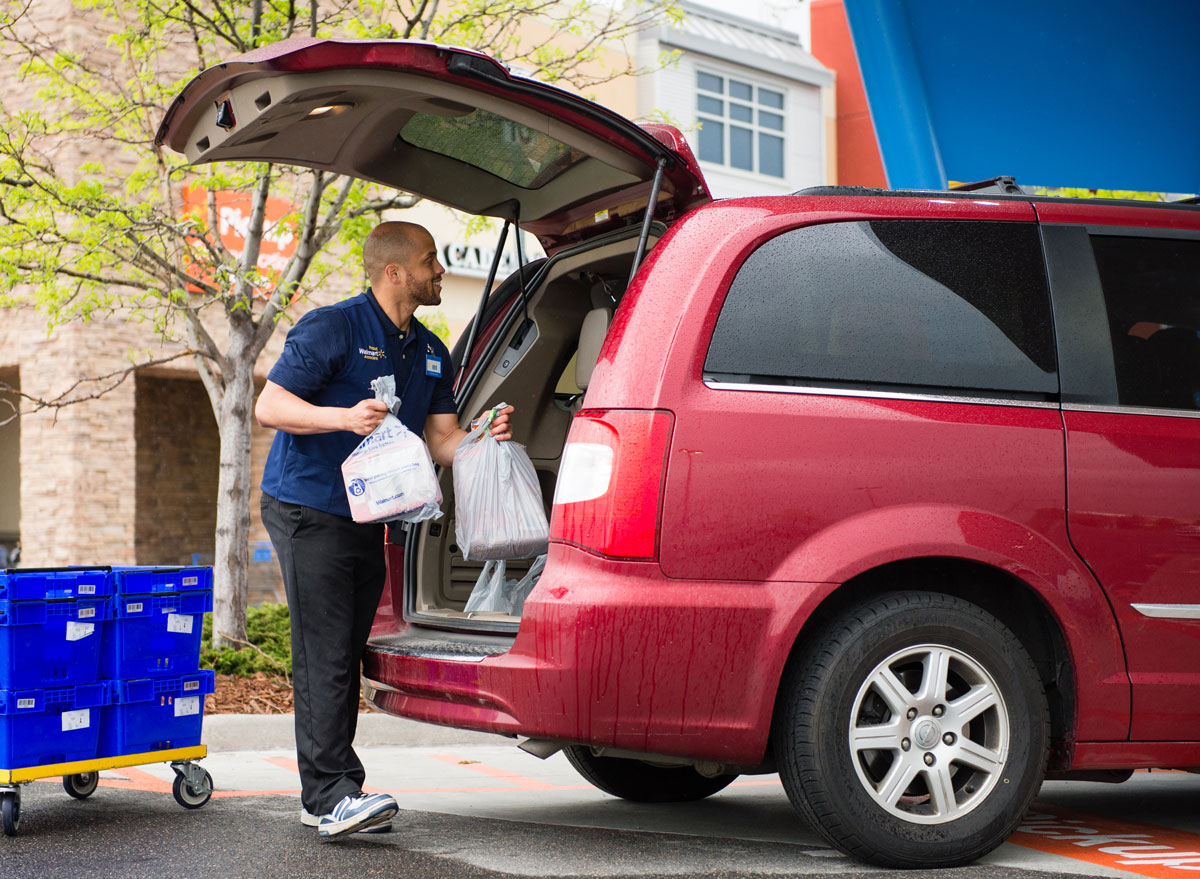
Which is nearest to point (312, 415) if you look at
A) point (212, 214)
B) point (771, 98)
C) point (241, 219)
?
point (212, 214)

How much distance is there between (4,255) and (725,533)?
6356 millimetres

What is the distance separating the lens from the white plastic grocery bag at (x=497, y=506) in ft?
15.4

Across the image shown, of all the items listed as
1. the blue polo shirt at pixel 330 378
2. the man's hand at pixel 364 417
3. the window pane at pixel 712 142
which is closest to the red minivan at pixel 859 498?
the blue polo shirt at pixel 330 378

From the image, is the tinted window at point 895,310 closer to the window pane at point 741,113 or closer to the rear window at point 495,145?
the rear window at point 495,145

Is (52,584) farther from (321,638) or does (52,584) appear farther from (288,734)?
(288,734)

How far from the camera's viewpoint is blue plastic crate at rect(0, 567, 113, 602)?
467cm

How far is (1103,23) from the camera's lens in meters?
8.88

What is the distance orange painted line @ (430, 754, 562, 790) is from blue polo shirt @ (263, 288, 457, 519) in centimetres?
192

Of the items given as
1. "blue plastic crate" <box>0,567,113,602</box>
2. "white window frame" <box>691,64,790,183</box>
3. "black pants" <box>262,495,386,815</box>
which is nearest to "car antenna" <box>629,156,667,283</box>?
"black pants" <box>262,495,386,815</box>

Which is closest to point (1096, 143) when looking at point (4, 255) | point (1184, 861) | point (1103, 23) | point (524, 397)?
point (1103, 23)

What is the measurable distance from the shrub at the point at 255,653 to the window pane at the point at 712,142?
15543mm

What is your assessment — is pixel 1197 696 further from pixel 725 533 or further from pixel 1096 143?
pixel 1096 143

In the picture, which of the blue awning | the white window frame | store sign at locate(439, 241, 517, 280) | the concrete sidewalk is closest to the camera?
the concrete sidewalk

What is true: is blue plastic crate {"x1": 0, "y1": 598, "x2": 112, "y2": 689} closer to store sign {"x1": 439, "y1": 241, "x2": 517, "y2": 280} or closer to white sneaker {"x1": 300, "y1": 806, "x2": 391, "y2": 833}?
white sneaker {"x1": 300, "y1": 806, "x2": 391, "y2": 833}
